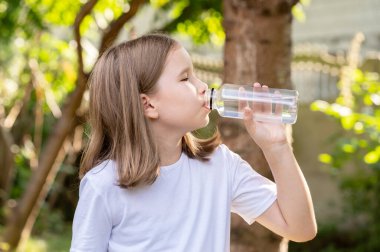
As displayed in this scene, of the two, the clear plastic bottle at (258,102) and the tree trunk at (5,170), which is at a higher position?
the clear plastic bottle at (258,102)

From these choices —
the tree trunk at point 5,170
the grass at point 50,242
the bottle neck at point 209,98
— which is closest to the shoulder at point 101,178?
the bottle neck at point 209,98

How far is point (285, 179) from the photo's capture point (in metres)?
2.43

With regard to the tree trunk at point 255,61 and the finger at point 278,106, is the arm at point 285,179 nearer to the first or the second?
the finger at point 278,106

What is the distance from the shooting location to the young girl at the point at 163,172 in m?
2.36

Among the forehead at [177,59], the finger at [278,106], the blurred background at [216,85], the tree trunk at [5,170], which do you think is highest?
the forehead at [177,59]

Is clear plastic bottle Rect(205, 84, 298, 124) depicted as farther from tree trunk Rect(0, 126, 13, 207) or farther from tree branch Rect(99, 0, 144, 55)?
tree trunk Rect(0, 126, 13, 207)

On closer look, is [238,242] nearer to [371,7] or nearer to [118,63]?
[118,63]

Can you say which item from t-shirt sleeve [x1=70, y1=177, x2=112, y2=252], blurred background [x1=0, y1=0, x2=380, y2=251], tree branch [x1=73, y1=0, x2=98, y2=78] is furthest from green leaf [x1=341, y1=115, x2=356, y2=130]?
t-shirt sleeve [x1=70, y1=177, x2=112, y2=252]

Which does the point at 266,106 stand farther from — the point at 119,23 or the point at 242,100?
the point at 119,23

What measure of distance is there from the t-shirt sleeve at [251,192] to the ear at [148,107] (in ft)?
1.02

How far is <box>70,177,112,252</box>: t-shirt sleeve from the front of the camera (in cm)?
233

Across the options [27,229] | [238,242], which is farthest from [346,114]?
[27,229]

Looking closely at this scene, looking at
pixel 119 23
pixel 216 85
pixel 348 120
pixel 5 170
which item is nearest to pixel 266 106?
pixel 348 120

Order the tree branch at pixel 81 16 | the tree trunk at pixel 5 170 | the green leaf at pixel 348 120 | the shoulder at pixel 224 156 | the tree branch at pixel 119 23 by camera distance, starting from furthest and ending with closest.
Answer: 1. the tree trunk at pixel 5 170
2. the tree branch at pixel 119 23
3. the tree branch at pixel 81 16
4. the green leaf at pixel 348 120
5. the shoulder at pixel 224 156
